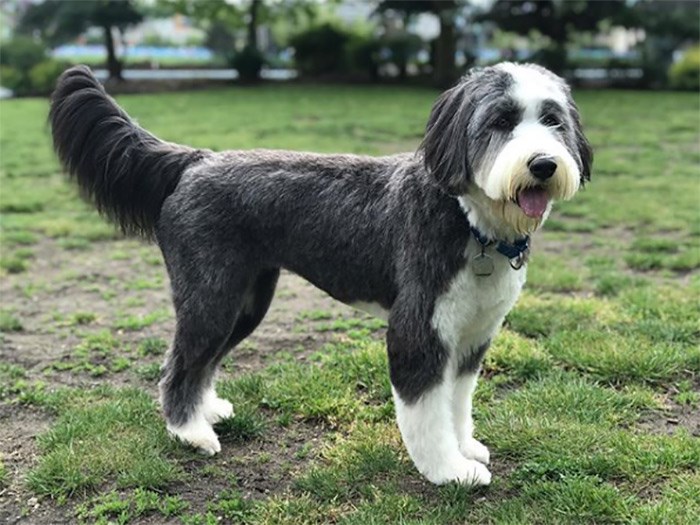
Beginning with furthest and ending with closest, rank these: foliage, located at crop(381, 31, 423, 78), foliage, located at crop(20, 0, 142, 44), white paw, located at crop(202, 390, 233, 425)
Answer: foliage, located at crop(381, 31, 423, 78)
foliage, located at crop(20, 0, 142, 44)
white paw, located at crop(202, 390, 233, 425)

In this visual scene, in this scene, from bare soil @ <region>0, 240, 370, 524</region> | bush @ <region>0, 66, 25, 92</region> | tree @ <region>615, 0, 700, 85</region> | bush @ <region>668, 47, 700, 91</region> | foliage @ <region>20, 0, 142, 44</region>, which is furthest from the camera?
foliage @ <region>20, 0, 142, 44</region>

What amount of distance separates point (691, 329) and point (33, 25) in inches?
1019

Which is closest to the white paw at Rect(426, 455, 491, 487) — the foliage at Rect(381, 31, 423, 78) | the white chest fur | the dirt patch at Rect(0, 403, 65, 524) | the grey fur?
the grey fur

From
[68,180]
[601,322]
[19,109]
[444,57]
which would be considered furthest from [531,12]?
[68,180]

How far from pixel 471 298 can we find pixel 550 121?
80 centimetres

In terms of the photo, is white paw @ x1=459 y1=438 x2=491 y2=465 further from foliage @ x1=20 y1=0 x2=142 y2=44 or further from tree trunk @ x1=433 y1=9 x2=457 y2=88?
foliage @ x1=20 y1=0 x2=142 y2=44

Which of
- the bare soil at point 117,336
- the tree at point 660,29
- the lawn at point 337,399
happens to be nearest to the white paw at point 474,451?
the lawn at point 337,399

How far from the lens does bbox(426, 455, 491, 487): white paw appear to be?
3375 mm

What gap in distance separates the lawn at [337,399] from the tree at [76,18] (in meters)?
19.5

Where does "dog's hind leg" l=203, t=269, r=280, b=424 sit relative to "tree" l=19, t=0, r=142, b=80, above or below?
below

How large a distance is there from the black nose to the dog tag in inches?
21.4

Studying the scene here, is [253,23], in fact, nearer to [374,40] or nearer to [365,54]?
[365,54]

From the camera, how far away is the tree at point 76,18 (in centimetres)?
2516

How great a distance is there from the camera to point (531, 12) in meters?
23.5
